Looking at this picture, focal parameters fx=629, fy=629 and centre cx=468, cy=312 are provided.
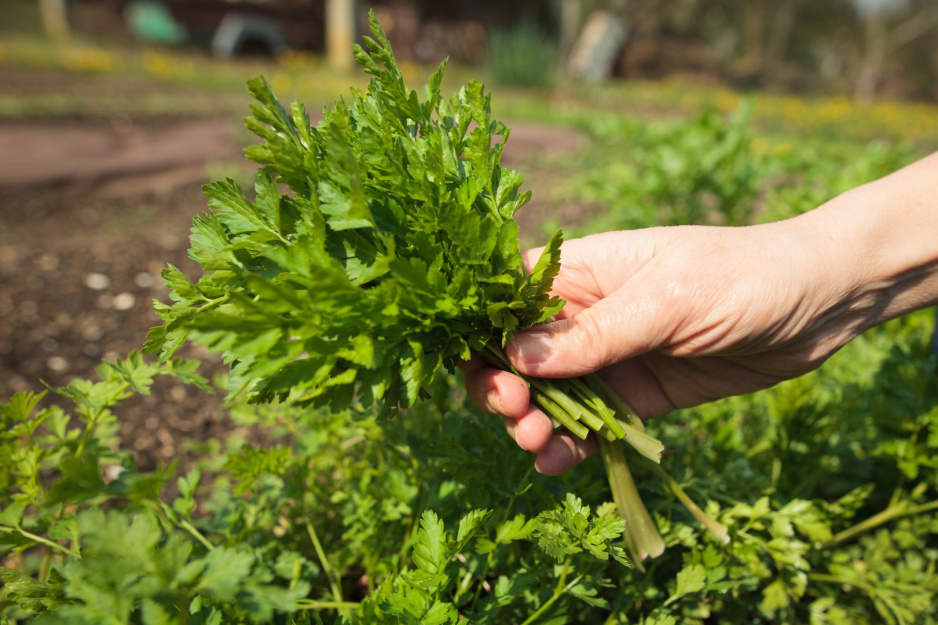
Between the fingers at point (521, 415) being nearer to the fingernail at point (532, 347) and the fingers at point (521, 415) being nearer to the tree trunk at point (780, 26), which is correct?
the fingernail at point (532, 347)

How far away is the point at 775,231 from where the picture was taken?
61.1 inches

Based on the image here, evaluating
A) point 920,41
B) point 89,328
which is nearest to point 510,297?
point 89,328

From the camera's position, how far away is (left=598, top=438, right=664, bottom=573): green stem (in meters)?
1.44

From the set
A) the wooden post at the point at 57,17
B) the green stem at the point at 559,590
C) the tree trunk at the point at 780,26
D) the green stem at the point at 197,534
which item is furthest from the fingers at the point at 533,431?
the tree trunk at the point at 780,26

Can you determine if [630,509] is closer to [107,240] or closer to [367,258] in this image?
[367,258]

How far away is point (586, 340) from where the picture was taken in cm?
137

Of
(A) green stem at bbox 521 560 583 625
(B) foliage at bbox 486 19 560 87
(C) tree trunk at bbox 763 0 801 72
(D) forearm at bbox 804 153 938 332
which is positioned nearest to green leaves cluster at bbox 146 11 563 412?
(A) green stem at bbox 521 560 583 625

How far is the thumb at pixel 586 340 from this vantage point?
4.49 feet

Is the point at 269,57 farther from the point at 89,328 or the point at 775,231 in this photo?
the point at 775,231

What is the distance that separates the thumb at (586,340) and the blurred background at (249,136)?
175 centimetres

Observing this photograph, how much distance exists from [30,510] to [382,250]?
1696mm

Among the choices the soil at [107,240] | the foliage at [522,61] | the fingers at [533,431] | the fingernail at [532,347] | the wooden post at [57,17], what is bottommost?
the wooden post at [57,17]

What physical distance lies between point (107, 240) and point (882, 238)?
4703 millimetres

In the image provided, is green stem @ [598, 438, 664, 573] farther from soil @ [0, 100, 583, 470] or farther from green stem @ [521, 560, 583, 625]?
soil @ [0, 100, 583, 470]
